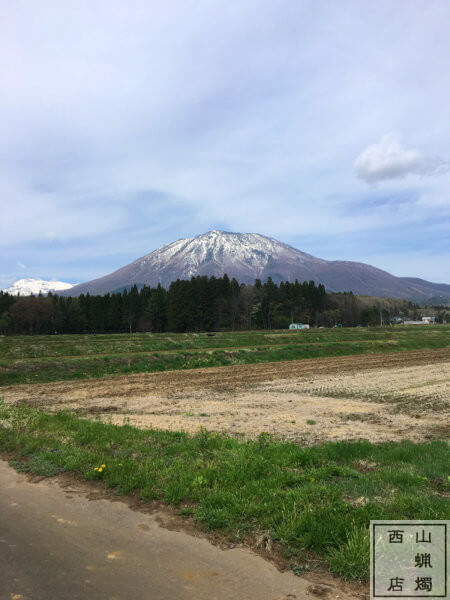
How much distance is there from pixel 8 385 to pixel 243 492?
68.1ft

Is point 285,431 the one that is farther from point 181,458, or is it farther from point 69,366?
point 69,366

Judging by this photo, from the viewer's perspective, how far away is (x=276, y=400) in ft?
56.8

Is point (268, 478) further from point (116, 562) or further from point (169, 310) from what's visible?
point (169, 310)

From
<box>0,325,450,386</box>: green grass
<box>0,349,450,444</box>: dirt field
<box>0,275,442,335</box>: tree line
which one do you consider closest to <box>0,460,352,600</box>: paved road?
<box>0,349,450,444</box>: dirt field

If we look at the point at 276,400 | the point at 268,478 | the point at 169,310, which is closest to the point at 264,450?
the point at 268,478

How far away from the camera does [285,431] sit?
11.7 m

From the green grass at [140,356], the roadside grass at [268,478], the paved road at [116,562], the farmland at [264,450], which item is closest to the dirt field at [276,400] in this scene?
the farmland at [264,450]

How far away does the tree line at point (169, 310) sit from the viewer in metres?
95.5

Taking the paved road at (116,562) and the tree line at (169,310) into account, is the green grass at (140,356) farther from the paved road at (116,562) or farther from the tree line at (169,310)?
the tree line at (169,310)

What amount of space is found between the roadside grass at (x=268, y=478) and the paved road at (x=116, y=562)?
49 cm

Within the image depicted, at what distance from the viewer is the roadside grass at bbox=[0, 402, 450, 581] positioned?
548 cm

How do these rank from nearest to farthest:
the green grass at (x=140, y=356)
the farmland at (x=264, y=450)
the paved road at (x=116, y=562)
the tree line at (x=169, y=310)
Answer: the paved road at (x=116, y=562), the farmland at (x=264, y=450), the green grass at (x=140, y=356), the tree line at (x=169, y=310)

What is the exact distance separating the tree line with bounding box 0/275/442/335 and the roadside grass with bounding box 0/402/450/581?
89.4 meters

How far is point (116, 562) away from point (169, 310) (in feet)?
Answer: 316
